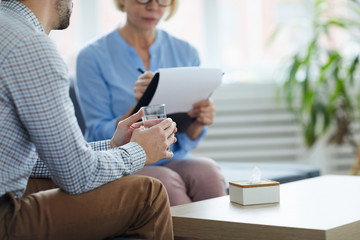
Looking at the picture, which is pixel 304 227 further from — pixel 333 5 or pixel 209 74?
pixel 333 5

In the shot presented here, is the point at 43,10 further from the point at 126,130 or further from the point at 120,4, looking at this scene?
the point at 120,4

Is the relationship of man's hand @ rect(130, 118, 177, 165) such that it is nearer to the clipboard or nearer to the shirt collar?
the shirt collar

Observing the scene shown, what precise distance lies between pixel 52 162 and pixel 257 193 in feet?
1.91

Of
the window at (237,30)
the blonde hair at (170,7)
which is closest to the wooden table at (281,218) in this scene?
the blonde hair at (170,7)

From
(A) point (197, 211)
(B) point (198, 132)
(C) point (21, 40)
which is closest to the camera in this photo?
(C) point (21, 40)

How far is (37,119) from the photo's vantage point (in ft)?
3.26

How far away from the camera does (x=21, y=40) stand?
101cm

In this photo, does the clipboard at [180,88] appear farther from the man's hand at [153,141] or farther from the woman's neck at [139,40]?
the man's hand at [153,141]

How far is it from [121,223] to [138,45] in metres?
1.11

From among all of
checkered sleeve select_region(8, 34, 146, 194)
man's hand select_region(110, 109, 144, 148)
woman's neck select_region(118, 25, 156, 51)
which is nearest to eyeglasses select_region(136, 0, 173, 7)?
woman's neck select_region(118, 25, 156, 51)

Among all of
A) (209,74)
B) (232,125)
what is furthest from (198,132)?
(232,125)

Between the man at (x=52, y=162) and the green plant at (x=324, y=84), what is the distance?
7.45ft

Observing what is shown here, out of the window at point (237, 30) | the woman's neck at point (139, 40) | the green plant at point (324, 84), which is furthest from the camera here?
the window at point (237, 30)

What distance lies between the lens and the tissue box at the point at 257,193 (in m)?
1.40
